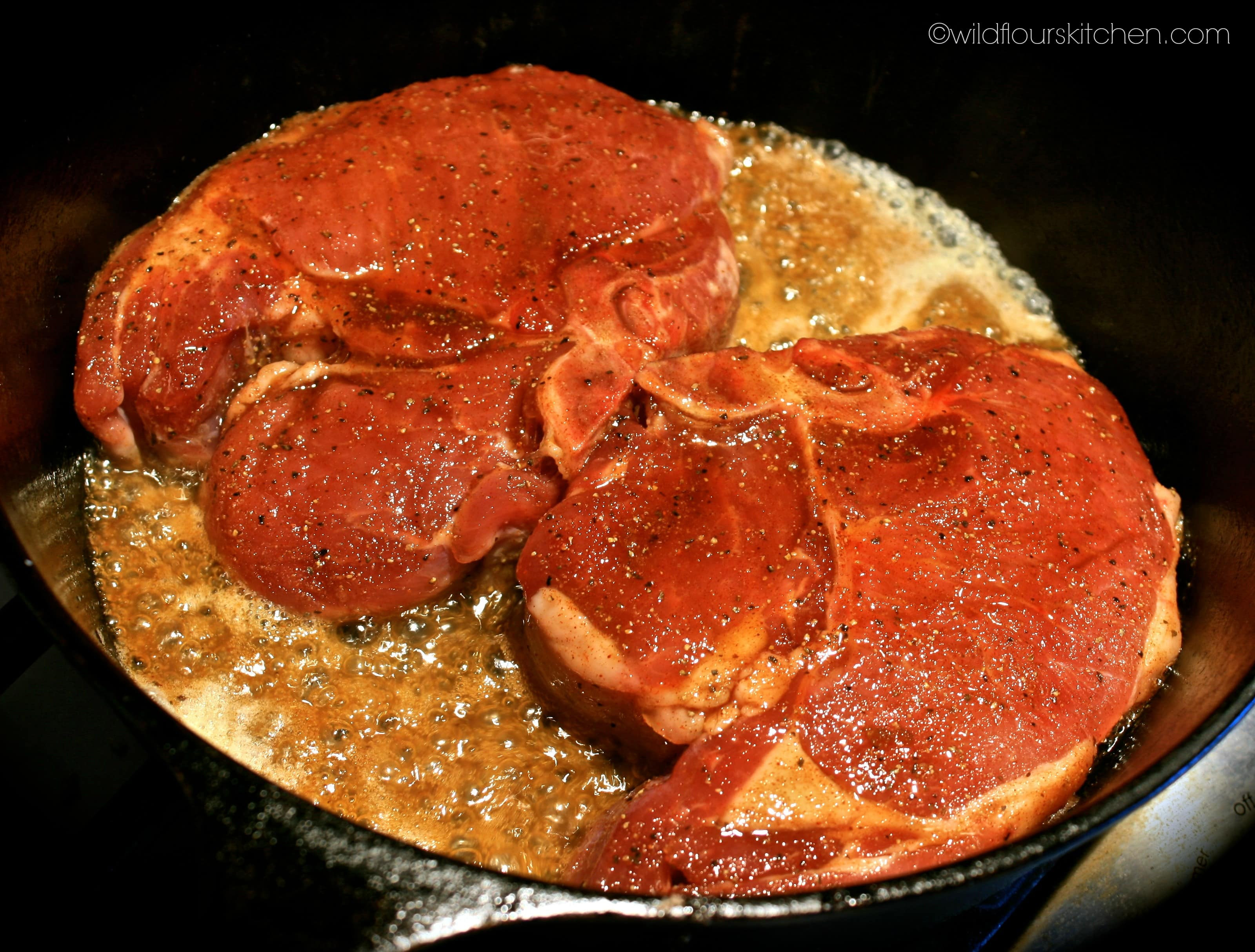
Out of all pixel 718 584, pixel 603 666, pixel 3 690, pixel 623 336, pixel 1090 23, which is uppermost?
pixel 1090 23

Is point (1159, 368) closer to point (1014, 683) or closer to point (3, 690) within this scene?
point (1014, 683)

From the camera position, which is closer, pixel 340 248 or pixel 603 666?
pixel 603 666

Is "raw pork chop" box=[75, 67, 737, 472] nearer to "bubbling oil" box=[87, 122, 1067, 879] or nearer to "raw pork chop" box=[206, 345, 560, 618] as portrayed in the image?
"raw pork chop" box=[206, 345, 560, 618]

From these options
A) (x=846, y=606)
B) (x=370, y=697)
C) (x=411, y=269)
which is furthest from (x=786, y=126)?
(x=370, y=697)

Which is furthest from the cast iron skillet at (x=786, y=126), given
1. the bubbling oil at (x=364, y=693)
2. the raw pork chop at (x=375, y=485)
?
the raw pork chop at (x=375, y=485)

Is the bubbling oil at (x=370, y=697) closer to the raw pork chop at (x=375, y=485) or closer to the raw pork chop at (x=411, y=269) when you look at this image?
the raw pork chop at (x=375, y=485)

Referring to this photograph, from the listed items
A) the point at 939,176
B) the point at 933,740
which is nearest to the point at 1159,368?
the point at 939,176
